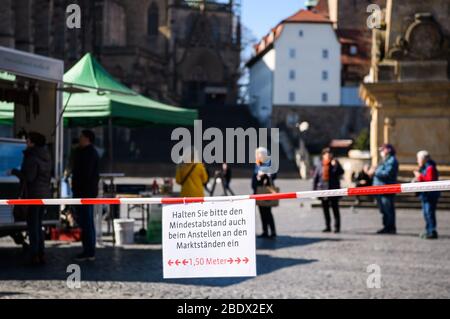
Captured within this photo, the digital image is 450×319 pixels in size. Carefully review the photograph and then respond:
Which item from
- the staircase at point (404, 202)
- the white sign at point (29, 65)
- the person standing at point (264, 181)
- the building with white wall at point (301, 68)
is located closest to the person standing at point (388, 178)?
the person standing at point (264, 181)

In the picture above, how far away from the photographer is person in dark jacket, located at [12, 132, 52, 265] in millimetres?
10859

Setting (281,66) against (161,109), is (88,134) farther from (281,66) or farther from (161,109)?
(281,66)

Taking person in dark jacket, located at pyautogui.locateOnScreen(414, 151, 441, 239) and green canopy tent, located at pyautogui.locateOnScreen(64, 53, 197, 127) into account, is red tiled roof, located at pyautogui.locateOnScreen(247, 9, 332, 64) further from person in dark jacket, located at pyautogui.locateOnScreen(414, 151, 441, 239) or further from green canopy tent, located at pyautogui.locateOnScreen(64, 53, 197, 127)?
person in dark jacket, located at pyautogui.locateOnScreen(414, 151, 441, 239)

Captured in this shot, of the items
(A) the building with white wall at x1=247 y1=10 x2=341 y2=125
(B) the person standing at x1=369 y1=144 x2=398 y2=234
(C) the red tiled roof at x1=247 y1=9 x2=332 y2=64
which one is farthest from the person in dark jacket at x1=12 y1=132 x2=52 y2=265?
(A) the building with white wall at x1=247 y1=10 x2=341 y2=125

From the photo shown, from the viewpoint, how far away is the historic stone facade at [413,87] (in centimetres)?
1972

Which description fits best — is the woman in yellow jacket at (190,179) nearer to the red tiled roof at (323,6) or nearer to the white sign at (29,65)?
the white sign at (29,65)

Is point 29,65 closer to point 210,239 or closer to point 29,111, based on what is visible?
point 29,111

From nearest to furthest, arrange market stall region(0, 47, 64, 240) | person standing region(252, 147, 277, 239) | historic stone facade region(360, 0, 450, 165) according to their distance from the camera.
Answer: market stall region(0, 47, 64, 240) → person standing region(252, 147, 277, 239) → historic stone facade region(360, 0, 450, 165)

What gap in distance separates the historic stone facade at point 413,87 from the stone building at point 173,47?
5485 centimetres

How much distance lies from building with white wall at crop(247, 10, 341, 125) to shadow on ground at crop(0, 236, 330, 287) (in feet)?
216

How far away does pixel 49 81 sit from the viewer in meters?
12.2
